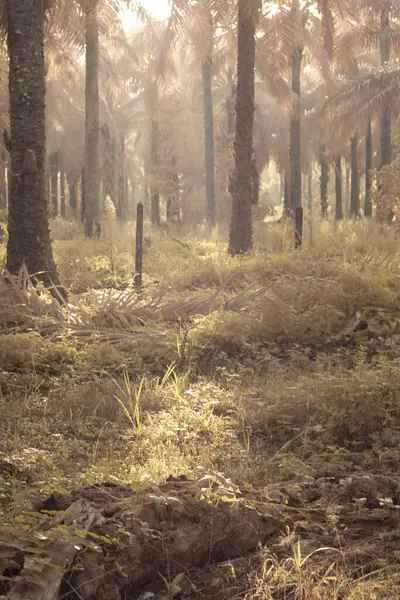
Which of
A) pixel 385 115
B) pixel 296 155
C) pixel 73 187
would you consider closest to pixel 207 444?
pixel 296 155

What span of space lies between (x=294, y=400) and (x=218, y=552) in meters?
2.05

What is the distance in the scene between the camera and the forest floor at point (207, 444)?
2.72 metres

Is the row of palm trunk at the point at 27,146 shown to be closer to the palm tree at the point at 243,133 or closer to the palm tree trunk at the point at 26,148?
the palm tree trunk at the point at 26,148

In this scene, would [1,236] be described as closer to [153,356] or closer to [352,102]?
[153,356]

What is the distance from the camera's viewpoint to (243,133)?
13969 millimetres

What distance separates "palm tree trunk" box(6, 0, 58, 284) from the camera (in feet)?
28.7

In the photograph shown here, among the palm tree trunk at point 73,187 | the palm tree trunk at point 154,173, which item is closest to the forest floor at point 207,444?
the palm tree trunk at point 154,173

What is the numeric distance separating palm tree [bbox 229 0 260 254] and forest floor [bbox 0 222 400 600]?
491 centimetres

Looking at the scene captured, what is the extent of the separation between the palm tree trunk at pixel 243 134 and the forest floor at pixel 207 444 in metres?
4.92

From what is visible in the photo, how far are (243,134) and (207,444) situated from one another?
1045 centimetres

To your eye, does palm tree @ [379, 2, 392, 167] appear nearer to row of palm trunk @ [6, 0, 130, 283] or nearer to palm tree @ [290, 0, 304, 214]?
palm tree @ [290, 0, 304, 214]

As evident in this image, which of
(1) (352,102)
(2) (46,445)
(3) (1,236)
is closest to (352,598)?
(2) (46,445)

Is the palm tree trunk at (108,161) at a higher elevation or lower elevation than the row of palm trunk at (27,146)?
higher

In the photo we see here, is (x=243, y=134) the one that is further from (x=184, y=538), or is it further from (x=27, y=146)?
(x=184, y=538)
